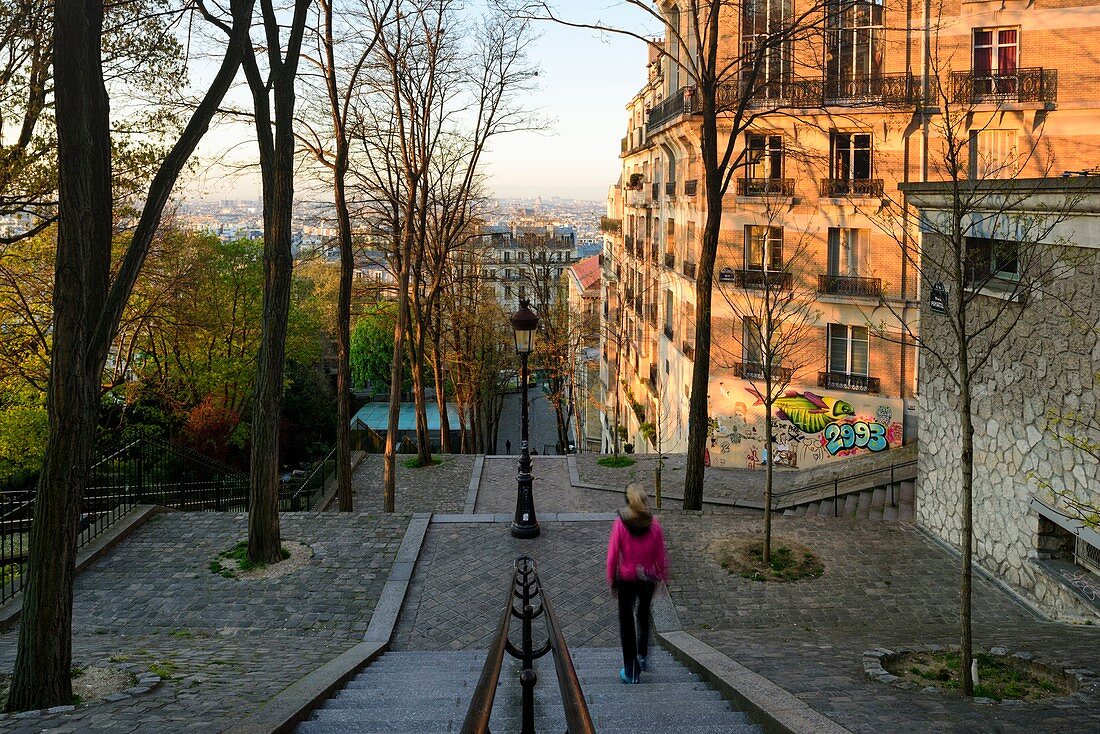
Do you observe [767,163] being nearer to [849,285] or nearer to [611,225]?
[849,285]

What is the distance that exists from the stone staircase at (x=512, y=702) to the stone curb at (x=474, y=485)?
11.2 metres

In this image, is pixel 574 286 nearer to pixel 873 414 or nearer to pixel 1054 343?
pixel 873 414

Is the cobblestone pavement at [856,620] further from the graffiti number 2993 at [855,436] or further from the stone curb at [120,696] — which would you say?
the graffiti number 2993 at [855,436]

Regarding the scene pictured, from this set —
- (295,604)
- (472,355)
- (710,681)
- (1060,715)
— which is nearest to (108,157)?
(295,604)

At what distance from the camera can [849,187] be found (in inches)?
939

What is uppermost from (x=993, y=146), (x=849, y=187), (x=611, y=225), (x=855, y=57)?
(x=855, y=57)

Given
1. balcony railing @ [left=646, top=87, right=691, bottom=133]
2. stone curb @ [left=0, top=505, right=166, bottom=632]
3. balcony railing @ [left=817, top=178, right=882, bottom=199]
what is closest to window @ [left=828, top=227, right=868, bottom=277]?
balcony railing @ [left=817, top=178, right=882, bottom=199]

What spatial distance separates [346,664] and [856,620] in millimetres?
5788

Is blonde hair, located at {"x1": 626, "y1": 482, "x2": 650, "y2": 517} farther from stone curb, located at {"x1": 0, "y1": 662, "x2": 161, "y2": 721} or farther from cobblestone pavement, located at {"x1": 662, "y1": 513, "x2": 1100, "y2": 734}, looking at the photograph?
stone curb, located at {"x1": 0, "y1": 662, "x2": 161, "y2": 721}

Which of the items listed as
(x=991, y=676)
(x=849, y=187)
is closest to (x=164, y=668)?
(x=991, y=676)

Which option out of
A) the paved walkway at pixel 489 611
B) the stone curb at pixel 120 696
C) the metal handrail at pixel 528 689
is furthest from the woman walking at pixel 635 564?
the stone curb at pixel 120 696

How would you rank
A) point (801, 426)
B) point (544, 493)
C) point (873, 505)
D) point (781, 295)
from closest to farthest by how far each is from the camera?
1. point (873, 505)
2. point (544, 493)
3. point (781, 295)
4. point (801, 426)

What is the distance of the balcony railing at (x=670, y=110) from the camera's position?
2548 centimetres

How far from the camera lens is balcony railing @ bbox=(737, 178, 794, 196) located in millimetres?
24422
